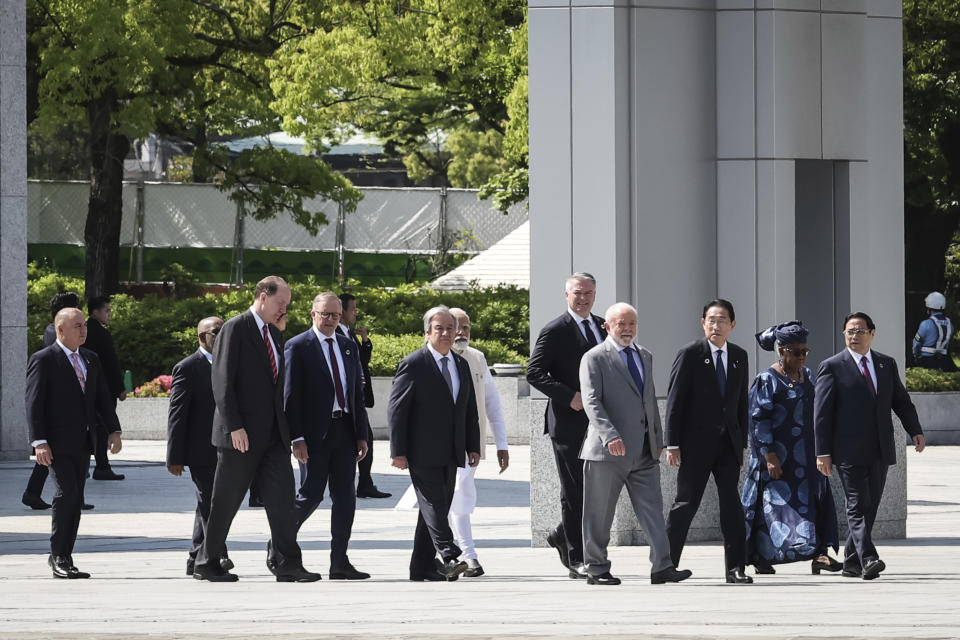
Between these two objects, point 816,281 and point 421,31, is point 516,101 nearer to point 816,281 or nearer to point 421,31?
point 421,31

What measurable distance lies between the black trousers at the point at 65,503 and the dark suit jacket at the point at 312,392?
149 cm

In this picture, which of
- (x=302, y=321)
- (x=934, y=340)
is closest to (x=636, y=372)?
(x=934, y=340)

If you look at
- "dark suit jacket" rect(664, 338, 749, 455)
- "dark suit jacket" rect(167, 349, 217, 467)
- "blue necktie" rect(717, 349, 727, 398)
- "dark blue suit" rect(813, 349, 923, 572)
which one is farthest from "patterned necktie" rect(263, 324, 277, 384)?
"dark blue suit" rect(813, 349, 923, 572)

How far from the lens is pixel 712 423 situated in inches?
444

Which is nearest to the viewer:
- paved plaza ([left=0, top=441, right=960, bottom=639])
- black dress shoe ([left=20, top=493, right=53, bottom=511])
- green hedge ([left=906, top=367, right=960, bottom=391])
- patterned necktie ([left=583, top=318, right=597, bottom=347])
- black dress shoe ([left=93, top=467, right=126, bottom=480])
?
paved plaza ([left=0, top=441, right=960, bottom=639])

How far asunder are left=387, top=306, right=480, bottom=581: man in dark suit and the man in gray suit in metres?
0.82

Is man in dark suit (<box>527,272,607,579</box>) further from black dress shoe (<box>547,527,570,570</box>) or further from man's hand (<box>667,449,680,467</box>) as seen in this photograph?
man's hand (<box>667,449,680,467</box>)

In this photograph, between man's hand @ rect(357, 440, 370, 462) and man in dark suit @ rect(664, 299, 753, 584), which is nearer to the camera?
man in dark suit @ rect(664, 299, 753, 584)

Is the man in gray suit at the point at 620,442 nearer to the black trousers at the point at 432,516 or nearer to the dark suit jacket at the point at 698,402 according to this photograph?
the dark suit jacket at the point at 698,402

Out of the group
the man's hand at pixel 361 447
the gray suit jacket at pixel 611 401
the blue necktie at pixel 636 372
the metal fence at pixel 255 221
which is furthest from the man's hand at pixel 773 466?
the metal fence at pixel 255 221

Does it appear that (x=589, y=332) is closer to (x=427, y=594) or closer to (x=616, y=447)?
(x=616, y=447)

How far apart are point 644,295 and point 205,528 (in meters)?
3.78

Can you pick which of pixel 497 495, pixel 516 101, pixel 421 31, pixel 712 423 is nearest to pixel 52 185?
pixel 421 31

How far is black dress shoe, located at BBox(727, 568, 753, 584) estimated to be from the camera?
11.1 meters
